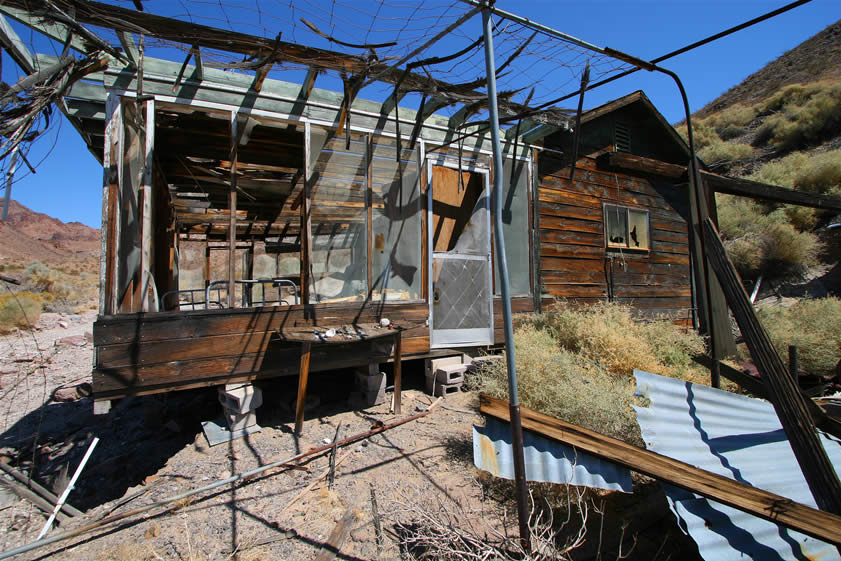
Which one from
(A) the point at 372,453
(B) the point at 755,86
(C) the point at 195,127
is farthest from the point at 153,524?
(B) the point at 755,86

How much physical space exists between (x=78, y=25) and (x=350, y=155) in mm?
2941

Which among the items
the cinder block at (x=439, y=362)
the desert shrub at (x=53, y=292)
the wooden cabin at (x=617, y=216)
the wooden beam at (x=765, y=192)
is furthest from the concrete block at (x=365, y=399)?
the desert shrub at (x=53, y=292)

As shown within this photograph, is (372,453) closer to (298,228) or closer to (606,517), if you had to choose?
(606,517)

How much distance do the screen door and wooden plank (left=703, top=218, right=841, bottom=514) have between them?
12.4 ft

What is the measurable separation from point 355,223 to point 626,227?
5.90m

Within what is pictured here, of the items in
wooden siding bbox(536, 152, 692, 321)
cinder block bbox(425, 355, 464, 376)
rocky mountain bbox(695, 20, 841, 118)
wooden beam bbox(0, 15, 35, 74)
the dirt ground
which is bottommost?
the dirt ground

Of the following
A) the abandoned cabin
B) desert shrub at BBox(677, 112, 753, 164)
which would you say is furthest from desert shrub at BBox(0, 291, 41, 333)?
desert shrub at BBox(677, 112, 753, 164)

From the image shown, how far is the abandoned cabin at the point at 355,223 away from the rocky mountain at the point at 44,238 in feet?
163

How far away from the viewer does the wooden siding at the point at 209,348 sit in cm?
399

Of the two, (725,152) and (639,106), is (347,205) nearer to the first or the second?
(639,106)

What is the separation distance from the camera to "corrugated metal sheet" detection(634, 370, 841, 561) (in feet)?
6.32

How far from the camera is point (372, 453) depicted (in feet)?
13.1

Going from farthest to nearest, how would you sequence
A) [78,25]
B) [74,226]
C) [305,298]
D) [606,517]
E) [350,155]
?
[74,226] < [350,155] < [305,298] < [78,25] < [606,517]

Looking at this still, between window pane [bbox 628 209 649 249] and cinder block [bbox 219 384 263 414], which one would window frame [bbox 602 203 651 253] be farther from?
cinder block [bbox 219 384 263 414]
